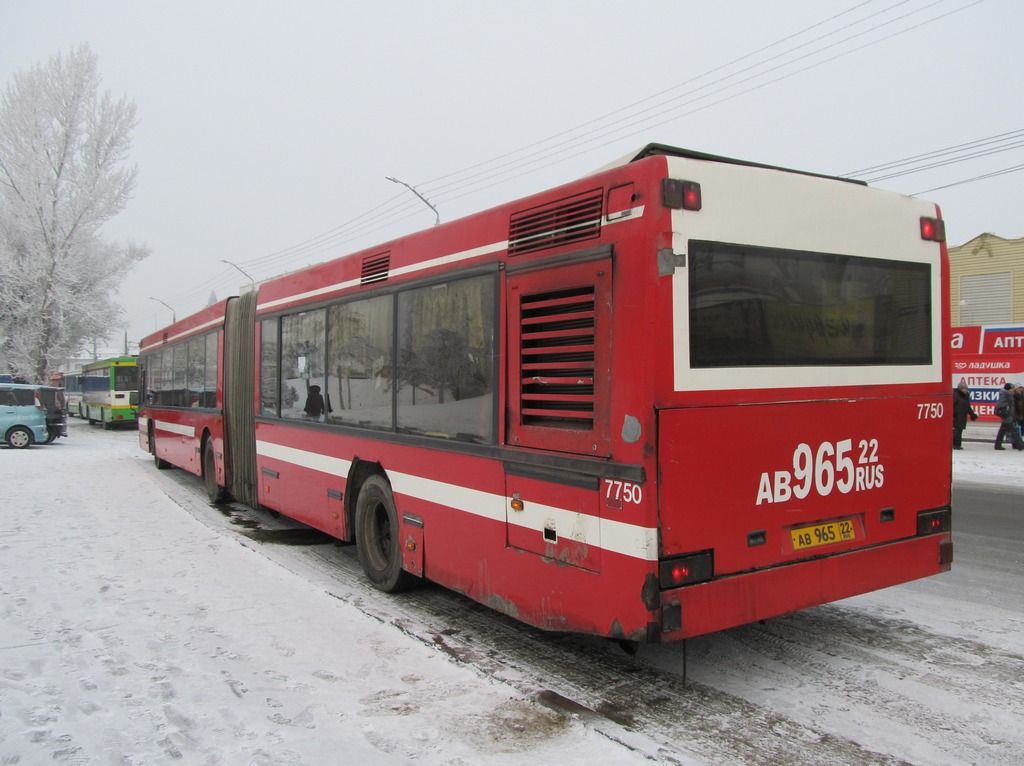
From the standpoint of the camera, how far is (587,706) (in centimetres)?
421

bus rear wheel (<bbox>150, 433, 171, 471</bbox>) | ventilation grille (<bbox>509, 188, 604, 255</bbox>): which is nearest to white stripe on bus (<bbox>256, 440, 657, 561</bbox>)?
ventilation grille (<bbox>509, 188, 604, 255</bbox>)

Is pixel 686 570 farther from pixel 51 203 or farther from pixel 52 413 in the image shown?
pixel 51 203

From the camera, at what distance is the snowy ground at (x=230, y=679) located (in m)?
3.68

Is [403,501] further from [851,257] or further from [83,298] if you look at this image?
[83,298]

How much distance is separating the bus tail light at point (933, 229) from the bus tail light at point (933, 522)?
1.84 metres

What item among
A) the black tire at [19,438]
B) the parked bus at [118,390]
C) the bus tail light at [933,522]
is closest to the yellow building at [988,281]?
the bus tail light at [933,522]

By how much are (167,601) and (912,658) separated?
558 cm

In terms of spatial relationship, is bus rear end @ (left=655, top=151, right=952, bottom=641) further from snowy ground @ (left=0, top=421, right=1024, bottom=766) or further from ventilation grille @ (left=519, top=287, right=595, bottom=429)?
snowy ground @ (left=0, top=421, right=1024, bottom=766)

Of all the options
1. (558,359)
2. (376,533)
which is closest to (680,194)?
(558,359)

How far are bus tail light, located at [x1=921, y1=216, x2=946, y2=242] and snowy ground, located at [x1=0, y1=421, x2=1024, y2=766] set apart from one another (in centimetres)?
277

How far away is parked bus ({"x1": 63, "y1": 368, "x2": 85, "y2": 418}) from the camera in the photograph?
42531 mm

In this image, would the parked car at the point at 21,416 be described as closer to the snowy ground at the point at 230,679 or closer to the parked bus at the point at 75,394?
the snowy ground at the point at 230,679

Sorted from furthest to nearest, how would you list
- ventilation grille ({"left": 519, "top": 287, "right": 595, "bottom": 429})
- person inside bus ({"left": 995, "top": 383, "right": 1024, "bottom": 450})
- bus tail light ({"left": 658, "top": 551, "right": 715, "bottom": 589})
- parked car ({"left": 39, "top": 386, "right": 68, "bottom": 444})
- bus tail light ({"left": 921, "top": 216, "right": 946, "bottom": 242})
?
parked car ({"left": 39, "top": 386, "right": 68, "bottom": 444}) → person inside bus ({"left": 995, "top": 383, "right": 1024, "bottom": 450}) → bus tail light ({"left": 921, "top": 216, "right": 946, "bottom": 242}) → ventilation grille ({"left": 519, "top": 287, "right": 595, "bottom": 429}) → bus tail light ({"left": 658, "top": 551, "right": 715, "bottom": 589})

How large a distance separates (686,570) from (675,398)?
89 cm
